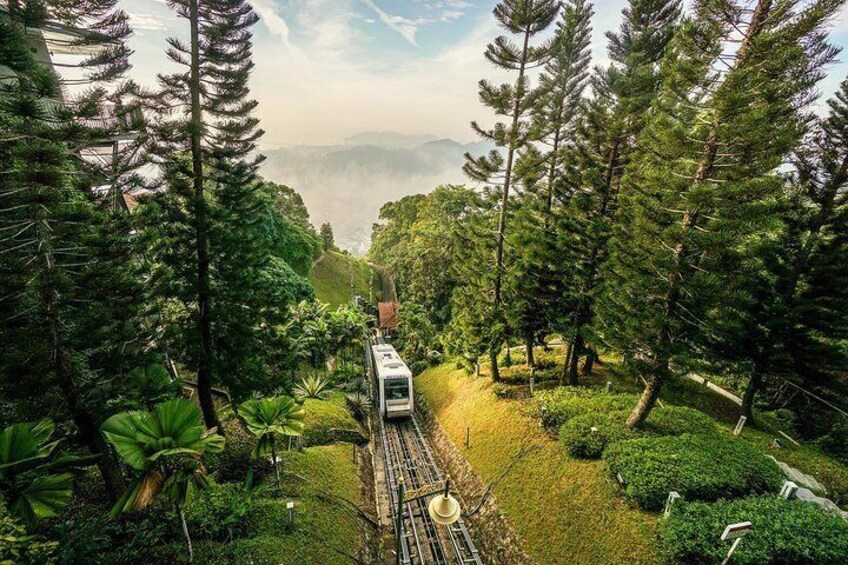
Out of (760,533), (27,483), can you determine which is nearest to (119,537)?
(27,483)

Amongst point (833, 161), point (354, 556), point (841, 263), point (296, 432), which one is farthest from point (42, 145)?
point (841, 263)

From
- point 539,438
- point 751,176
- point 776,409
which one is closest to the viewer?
point 751,176

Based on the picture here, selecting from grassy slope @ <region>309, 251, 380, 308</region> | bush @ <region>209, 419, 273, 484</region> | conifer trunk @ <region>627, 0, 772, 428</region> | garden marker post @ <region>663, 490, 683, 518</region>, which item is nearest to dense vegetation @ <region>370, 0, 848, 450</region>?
conifer trunk @ <region>627, 0, 772, 428</region>

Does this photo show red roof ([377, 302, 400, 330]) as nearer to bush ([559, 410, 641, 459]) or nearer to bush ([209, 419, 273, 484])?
bush ([209, 419, 273, 484])

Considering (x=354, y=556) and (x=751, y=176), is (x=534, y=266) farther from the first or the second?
(x=354, y=556)

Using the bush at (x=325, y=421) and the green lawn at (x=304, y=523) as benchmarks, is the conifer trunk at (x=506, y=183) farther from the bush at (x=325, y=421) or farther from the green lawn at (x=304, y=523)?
the green lawn at (x=304, y=523)

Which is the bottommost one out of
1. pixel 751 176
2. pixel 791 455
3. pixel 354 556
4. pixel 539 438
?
pixel 354 556
